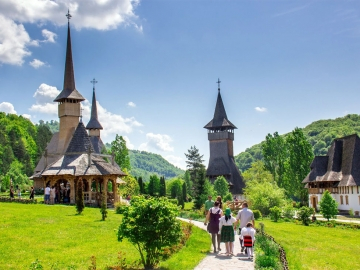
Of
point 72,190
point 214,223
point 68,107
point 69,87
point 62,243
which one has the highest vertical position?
point 69,87

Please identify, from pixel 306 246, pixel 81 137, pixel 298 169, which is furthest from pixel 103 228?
pixel 298 169

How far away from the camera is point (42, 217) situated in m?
20.9

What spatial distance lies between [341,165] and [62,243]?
4162 cm

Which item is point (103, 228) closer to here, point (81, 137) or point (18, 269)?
point (18, 269)

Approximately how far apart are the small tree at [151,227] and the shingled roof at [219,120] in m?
54.3

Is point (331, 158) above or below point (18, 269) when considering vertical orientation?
above

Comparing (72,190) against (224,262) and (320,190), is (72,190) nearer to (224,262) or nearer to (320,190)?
(224,262)

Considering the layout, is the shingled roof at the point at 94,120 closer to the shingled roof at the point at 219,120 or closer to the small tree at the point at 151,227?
the shingled roof at the point at 219,120

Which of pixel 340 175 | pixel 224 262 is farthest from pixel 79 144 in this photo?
pixel 340 175

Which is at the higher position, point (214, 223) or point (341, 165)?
point (341, 165)

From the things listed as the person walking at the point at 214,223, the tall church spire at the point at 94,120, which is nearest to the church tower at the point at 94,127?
the tall church spire at the point at 94,120

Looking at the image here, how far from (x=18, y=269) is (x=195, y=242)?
22.8ft

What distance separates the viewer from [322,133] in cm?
13412

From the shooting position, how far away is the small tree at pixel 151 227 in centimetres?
1141
